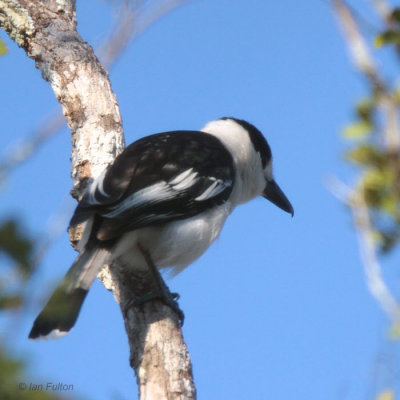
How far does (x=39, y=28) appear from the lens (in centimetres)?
502

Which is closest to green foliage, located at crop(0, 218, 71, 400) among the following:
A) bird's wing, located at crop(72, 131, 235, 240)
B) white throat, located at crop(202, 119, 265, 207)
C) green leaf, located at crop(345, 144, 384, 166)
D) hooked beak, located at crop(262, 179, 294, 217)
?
green leaf, located at crop(345, 144, 384, 166)

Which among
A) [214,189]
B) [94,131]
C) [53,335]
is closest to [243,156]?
[214,189]

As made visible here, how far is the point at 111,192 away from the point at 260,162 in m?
2.14

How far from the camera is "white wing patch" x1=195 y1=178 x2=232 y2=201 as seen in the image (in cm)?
433

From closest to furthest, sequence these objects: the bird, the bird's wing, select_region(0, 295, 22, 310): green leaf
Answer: select_region(0, 295, 22, 310): green leaf
the bird
the bird's wing

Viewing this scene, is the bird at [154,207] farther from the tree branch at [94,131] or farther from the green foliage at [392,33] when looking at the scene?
the green foliage at [392,33]

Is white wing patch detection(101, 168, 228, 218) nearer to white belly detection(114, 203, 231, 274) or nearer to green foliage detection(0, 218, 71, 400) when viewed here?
white belly detection(114, 203, 231, 274)

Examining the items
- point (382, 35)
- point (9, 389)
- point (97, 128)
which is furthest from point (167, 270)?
point (9, 389)

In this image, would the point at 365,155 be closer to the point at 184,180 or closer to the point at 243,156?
the point at 184,180

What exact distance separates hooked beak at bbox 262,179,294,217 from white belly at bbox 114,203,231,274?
67.5 inches

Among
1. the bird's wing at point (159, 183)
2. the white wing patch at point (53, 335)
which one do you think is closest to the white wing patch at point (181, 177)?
the bird's wing at point (159, 183)

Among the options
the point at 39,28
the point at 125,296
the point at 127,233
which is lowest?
the point at 125,296

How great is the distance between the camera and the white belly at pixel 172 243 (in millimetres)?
4035

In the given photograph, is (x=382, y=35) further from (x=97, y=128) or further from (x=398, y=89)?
(x=97, y=128)
